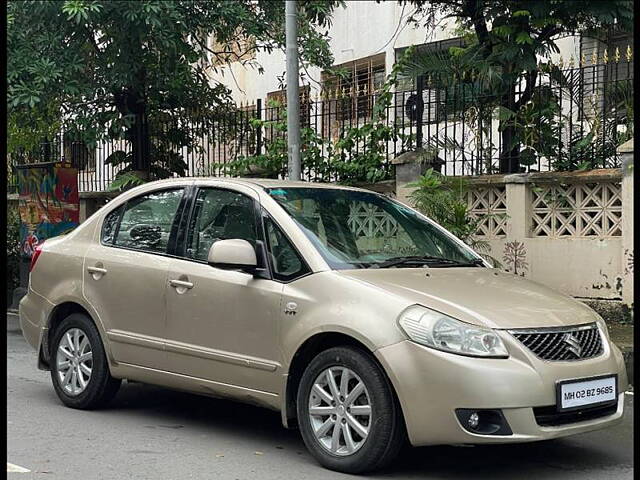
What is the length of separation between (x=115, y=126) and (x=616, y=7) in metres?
7.31

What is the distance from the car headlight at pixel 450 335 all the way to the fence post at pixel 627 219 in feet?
19.0

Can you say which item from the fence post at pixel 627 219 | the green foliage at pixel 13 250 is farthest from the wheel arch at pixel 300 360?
the green foliage at pixel 13 250

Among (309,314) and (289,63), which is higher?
(289,63)

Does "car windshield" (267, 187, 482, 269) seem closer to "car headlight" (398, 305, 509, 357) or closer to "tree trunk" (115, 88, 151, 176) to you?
"car headlight" (398, 305, 509, 357)

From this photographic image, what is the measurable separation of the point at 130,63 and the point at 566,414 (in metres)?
10.2

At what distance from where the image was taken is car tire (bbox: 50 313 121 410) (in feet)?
23.6

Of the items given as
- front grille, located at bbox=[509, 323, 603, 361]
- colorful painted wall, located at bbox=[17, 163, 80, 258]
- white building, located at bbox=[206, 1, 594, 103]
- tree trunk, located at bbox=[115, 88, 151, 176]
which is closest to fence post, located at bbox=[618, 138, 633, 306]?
front grille, located at bbox=[509, 323, 603, 361]

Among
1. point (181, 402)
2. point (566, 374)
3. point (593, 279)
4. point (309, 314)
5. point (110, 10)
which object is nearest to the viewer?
point (566, 374)

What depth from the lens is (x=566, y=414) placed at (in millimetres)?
5422

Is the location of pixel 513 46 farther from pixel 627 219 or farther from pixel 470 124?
pixel 627 219

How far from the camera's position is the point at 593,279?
11.1 metres

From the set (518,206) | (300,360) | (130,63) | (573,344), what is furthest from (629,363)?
(130,63)

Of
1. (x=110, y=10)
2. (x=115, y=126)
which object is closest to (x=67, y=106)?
(x=115, y=126)

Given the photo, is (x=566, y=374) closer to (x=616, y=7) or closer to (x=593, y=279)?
(x=593, y=279)
